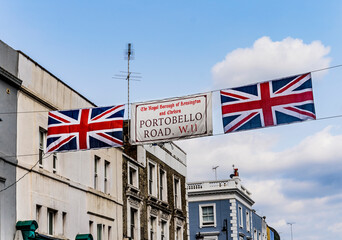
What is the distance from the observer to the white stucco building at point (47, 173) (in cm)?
2430

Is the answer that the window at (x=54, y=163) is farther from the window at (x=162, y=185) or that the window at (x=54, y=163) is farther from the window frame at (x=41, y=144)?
the window at (x=162, y=185)

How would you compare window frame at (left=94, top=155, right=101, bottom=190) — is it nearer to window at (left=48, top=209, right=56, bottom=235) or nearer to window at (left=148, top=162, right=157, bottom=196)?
window at (left=48, top=209, right=56, bottom=235)

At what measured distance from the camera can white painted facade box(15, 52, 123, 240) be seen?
24984 millimetres

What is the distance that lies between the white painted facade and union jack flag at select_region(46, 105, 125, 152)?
1811 millimetres

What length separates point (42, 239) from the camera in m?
25.3

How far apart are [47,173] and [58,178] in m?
1.03

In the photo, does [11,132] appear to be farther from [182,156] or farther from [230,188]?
[230,188]

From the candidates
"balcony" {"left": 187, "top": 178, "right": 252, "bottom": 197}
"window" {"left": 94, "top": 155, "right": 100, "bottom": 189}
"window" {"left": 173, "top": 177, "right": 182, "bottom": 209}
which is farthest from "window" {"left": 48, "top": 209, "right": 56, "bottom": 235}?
"balcony" {"left": 187, "top": 178, "right": 252, "bottom": 197}

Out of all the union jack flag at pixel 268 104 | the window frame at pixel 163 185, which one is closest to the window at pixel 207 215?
the window frame at pixel 163 185

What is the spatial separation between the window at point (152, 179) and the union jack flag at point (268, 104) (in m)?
17.3

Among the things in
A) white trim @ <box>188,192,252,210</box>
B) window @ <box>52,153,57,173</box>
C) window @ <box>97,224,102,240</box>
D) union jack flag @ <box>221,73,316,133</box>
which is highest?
white trim @ <box>188,192,252,210</box>

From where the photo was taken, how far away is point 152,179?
38.7 m

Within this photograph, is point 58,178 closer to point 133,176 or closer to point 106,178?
point 106,178

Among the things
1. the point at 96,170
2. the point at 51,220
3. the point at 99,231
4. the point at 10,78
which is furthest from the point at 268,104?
the point at 99,231
